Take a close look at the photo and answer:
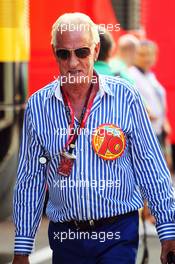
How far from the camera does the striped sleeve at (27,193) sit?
436 cm

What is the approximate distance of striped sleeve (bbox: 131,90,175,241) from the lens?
429 centimetres

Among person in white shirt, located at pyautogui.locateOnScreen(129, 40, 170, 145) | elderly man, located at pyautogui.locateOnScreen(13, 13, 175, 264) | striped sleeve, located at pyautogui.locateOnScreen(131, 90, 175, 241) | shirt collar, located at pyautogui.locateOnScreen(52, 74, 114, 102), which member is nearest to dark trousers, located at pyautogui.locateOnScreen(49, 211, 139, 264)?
elderly man, located at pyautogui.locateOnScreen(13, 13, 175, 264)

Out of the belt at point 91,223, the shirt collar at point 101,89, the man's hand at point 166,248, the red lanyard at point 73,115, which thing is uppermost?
the shirt collar at point 101,89

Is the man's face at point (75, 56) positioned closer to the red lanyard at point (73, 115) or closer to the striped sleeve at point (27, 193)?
the red lanyard at point (73, 115)

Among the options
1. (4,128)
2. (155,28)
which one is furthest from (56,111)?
(155,28)

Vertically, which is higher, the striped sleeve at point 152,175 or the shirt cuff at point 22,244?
the striped sleeve at point 152,175

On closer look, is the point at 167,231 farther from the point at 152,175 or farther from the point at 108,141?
the point at 108,141

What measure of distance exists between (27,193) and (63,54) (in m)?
0.64

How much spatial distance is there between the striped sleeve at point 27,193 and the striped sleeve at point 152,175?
1.44 ft

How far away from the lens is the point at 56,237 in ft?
14.1

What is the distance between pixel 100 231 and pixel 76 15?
0.94 meters

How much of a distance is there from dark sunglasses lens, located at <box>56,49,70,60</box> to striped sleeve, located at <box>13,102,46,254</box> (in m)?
0.27

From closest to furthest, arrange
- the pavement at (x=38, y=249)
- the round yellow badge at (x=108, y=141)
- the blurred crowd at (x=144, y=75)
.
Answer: the round yellow badge at (x=108, y=141) → the pavement at (x=38, y=249) → the blurred crowd at (x=144, y=75)

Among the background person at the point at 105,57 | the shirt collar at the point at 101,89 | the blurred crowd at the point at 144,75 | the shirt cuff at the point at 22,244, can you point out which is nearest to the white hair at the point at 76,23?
the shirt collar at the point at 101,89
